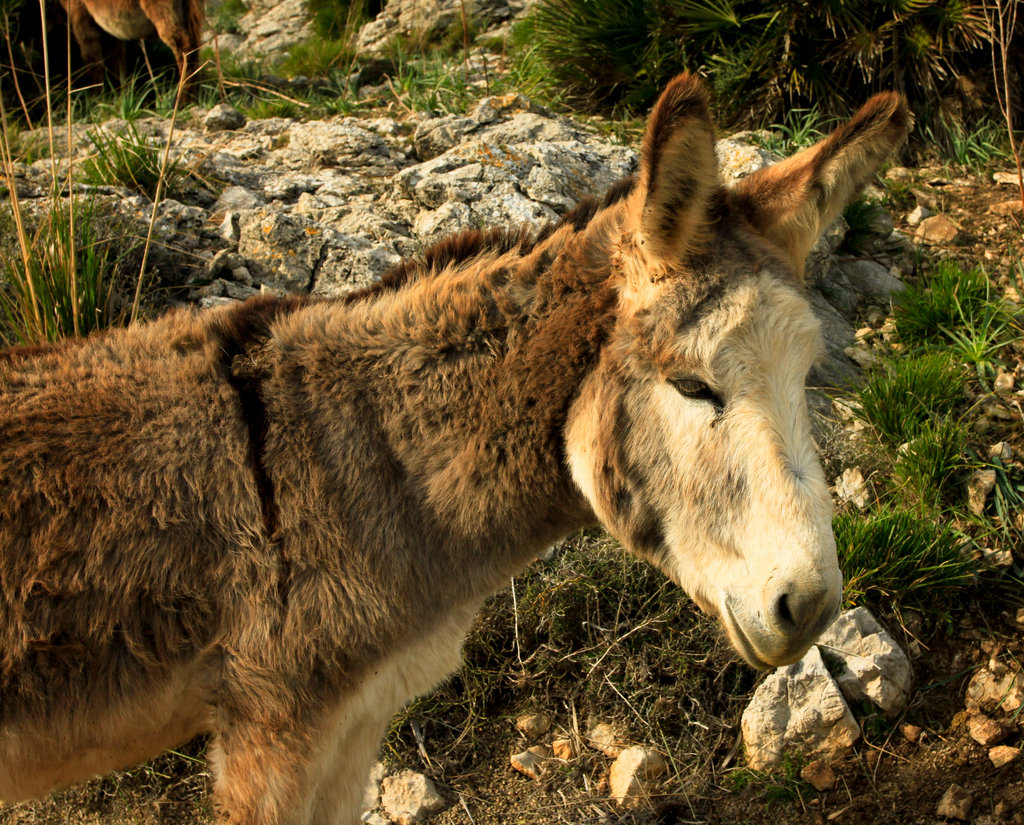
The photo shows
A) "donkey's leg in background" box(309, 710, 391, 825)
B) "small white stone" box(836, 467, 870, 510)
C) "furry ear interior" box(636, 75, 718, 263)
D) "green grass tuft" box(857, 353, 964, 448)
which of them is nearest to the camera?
"furry ear interior" box(636, 75, 718, 263)

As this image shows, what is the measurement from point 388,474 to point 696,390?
0.77 metres

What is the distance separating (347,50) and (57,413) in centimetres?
689

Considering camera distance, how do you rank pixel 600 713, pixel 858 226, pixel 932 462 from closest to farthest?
pixel 600 713
pixel 932 462
pixel 858 226

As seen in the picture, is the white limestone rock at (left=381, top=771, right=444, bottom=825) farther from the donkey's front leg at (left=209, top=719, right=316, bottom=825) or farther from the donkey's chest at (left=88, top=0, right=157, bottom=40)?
the donkey's chest at (left=88, top=0, right=157, bottom=40)

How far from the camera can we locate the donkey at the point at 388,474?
6.18 feet

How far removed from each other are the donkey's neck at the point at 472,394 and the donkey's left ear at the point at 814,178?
440 millimetres

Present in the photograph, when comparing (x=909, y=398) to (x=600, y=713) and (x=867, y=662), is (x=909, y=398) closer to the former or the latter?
(x=867, y=662)

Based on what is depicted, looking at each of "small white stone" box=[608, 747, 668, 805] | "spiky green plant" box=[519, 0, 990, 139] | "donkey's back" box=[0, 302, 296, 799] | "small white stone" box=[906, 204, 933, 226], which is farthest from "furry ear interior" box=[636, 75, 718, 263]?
"spiky green plant" box=[519, 0, 990, 139]

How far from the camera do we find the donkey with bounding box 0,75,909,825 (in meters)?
1.88

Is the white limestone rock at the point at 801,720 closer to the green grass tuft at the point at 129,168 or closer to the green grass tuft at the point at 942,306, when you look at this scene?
the green grass tuft at the point at 942,306

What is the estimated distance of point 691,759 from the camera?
3057mm

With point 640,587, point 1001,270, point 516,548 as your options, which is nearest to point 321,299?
point 516,548

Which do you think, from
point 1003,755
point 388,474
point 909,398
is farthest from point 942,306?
point 388,474

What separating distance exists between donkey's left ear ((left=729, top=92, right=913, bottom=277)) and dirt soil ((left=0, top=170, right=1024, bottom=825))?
1.71 m
